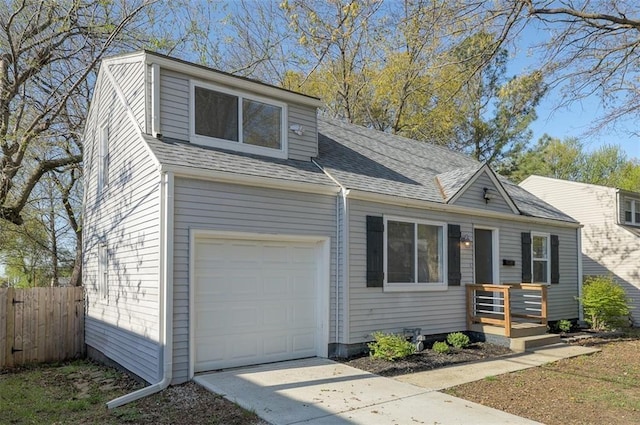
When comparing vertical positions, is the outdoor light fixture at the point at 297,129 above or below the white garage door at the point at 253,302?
above

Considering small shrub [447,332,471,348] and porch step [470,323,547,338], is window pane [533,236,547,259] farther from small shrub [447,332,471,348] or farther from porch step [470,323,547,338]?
small shrub [447,332,471,348]

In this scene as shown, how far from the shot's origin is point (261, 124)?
27.4ft

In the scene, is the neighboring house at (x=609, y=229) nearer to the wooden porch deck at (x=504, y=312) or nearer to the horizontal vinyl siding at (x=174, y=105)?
the wooden porch deck at (x=504, y=312)

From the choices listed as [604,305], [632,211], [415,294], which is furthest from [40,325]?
[632,211]

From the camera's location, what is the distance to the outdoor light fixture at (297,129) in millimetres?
8728

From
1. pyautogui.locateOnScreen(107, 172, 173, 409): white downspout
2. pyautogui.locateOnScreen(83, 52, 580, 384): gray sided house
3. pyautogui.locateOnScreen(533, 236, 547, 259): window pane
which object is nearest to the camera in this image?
pyautogui.locateOnScreen(107, 172, 173, 409): white downspout

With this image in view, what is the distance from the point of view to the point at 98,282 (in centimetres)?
912

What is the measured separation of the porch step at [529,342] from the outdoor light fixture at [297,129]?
574cm

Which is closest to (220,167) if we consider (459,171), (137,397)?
(137,397)

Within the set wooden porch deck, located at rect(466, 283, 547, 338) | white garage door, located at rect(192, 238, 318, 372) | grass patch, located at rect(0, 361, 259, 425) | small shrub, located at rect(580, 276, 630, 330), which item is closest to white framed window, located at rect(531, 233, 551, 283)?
wooden porch deck, located at rect(466, 283, 547, 338)

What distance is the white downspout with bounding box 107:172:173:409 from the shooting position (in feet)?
20.1

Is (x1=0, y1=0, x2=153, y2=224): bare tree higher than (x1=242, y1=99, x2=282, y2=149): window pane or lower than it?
higher

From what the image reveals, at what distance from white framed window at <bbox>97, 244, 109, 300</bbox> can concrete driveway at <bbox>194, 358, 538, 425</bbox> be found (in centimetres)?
330

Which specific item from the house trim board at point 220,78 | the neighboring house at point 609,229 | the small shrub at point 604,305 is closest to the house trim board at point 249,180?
the house trim board at point 220,78
